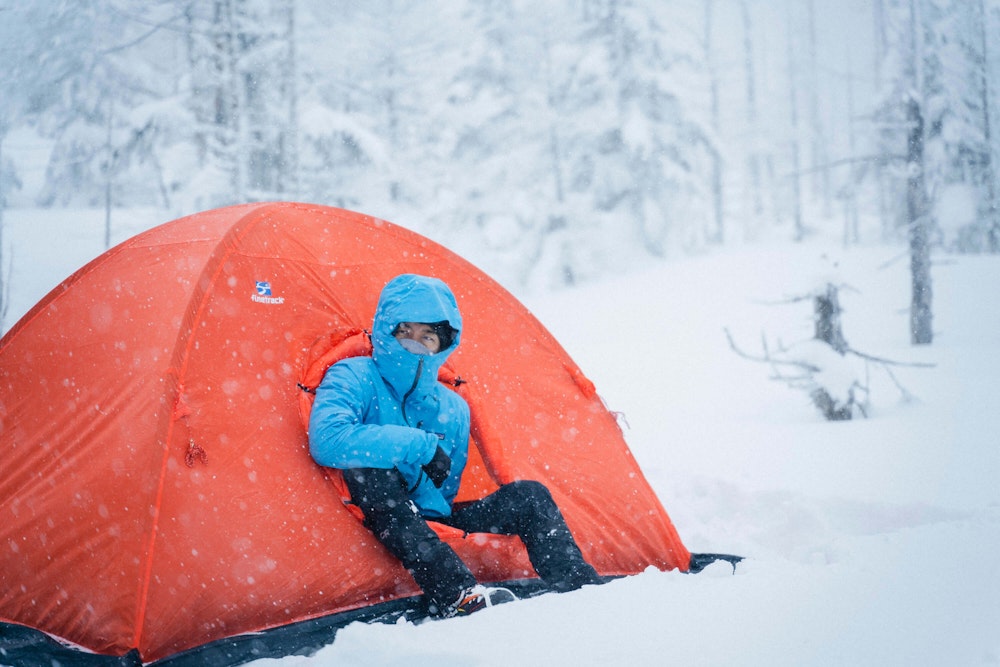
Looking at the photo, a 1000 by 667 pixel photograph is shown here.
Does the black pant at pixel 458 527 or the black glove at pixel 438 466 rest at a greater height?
the black glove at pixel 438 466

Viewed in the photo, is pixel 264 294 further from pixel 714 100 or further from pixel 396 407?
pixel 714 100

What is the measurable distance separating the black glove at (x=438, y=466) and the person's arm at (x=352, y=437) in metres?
0.05

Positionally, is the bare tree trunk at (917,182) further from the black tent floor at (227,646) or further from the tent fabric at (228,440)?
the black tent floor at (227,646)

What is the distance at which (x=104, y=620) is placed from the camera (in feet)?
8.53

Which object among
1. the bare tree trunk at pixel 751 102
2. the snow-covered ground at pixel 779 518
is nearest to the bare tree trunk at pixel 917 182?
the snow-covered ground at pixel 779 518

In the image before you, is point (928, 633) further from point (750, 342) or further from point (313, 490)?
point (750, 342)

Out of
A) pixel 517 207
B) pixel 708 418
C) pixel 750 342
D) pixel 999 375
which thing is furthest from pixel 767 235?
pixel 708 418

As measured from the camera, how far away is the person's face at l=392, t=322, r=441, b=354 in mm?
3182

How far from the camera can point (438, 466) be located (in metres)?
3.10

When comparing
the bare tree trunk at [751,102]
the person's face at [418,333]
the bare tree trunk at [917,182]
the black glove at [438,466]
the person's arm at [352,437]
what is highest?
the bare tree trunk at [751,102]

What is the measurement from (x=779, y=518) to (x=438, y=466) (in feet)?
8.46

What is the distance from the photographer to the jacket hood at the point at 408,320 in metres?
3.13

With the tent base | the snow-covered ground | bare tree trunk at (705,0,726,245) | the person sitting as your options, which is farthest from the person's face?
bare tree trunk at (705,0,726,245)

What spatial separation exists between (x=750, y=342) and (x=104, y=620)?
12260mm
